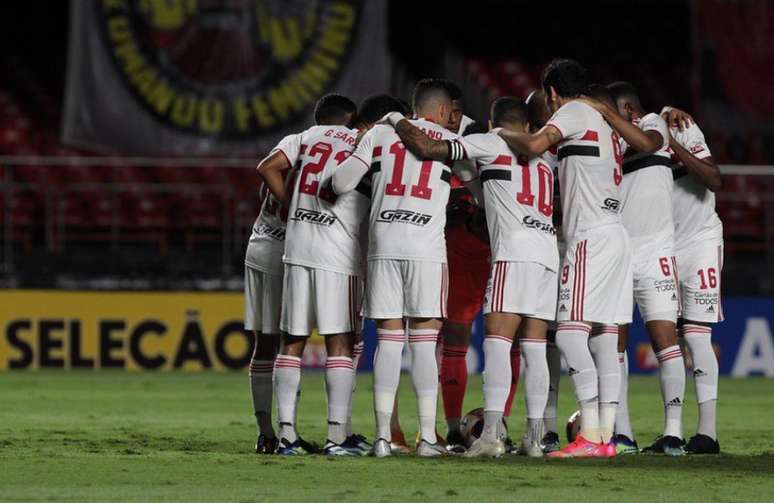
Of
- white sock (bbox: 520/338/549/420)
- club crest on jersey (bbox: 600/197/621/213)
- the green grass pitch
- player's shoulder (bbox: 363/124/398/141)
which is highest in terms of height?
player's shoulder (bbox: 363/124/398/141)

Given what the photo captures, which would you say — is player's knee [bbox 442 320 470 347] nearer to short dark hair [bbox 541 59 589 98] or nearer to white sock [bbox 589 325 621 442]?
white sock [bbox 589 325 621 442]

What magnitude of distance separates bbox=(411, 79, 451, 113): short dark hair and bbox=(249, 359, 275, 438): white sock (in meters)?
1.70

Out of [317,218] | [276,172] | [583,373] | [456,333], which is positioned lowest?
[583,373]

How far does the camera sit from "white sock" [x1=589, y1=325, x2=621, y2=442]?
746 cm

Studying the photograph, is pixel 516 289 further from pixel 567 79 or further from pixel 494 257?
pixel 567 79

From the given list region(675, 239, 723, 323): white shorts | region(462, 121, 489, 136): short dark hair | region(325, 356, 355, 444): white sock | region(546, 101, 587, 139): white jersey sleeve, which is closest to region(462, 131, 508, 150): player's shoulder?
region(546, 101, 587, 139): white jersey sleeve

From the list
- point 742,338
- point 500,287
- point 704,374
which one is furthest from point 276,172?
point 742,338

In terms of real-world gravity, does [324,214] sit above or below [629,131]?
below

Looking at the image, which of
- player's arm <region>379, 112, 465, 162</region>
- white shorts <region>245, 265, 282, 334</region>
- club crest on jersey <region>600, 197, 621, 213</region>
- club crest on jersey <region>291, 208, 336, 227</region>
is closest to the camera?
player's arm <region>379, 112, 465, 162</region>

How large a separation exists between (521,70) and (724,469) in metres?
15.4

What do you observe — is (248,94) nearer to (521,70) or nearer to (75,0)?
(75,0)

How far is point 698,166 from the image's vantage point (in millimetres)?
7879

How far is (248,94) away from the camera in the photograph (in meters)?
19.0

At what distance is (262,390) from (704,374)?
2.42 meters
